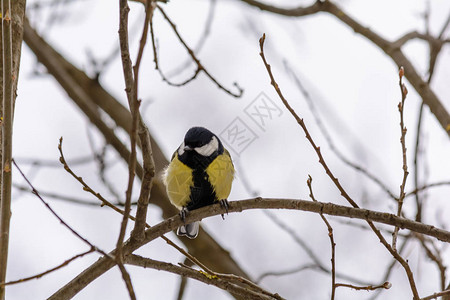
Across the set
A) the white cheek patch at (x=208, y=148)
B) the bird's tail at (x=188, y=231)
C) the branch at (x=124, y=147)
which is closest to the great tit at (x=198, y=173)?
the white cheek patch at (x=208, y=148)

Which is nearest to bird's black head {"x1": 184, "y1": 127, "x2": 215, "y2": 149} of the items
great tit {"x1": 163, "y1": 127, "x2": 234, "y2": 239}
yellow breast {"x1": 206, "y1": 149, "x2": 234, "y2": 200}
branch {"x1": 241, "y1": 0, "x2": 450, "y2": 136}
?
great tit {"x1": 163, "y1": 127, "x2": 234, "y2": 239}

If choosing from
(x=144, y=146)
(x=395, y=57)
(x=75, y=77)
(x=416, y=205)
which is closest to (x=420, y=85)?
(x=395, y=57)

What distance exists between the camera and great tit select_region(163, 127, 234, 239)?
9.56ft

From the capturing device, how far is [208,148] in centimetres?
300

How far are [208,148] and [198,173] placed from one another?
16 cm

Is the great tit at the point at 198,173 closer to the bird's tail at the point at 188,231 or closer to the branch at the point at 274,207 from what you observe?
the bird's tail at the point at 188,231

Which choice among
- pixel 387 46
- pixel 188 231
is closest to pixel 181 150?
pixel 188 231

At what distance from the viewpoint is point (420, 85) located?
3014mm

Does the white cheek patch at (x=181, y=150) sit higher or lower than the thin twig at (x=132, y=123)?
higher

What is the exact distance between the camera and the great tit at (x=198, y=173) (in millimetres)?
2914

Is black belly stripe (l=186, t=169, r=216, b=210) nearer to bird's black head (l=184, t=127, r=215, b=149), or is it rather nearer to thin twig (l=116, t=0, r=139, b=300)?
bird's black head (l=184, t=127, r=215, b=149)

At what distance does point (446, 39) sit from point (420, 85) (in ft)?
1.33

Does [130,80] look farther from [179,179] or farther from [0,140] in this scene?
[179,179]

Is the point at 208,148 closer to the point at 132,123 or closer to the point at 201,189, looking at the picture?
the point at 201,189
